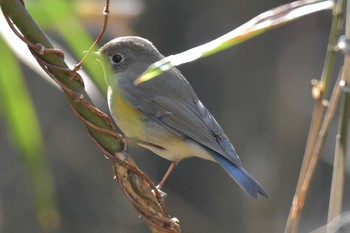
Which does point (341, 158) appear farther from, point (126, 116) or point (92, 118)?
point (126, 116)

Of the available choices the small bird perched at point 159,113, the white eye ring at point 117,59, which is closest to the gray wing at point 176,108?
the small bird perched at point 159,113

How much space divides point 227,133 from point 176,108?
368 cm

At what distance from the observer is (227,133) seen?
715cm

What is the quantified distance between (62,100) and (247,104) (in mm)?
1640

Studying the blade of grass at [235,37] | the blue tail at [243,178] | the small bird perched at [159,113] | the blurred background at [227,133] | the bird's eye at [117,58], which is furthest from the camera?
the blurred background at [227,133]

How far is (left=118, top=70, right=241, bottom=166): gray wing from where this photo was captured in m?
3.30

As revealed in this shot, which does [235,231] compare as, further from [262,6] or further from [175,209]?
[262,6]

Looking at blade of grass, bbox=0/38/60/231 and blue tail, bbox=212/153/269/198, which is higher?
blade of grass, bbox=0/38/60/231

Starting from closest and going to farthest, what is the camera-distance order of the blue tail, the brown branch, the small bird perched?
the brown branch → the blue tail → the small bird perched

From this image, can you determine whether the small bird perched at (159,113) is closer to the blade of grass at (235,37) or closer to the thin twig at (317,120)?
the thin twig at (317,120)

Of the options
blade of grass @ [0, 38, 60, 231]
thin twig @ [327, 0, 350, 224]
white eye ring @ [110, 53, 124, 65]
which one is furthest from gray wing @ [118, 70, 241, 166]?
thin twig @ [327, 0, 350, 224]

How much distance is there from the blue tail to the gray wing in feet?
0.15

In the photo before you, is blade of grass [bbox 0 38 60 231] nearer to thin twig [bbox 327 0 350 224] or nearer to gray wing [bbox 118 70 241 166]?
thin twig [bbox 327 0 350 224]

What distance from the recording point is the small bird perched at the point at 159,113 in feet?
10.7
